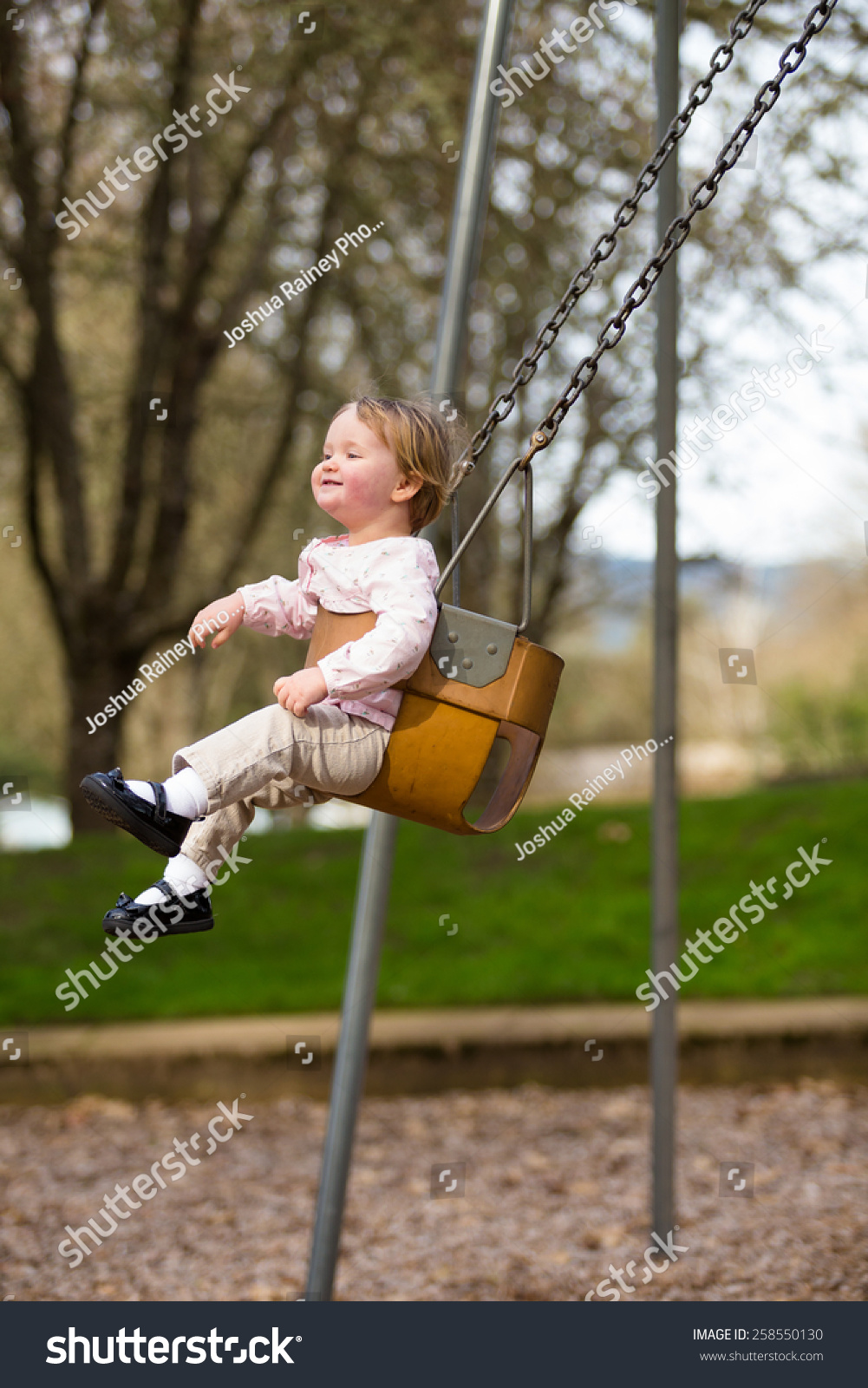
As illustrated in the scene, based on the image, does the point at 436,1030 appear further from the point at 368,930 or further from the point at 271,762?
the point at 271,762

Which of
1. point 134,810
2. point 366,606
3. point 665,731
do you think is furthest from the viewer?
point 665,731

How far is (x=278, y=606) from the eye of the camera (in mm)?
2260

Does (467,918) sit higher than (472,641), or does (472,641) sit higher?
(467,918)

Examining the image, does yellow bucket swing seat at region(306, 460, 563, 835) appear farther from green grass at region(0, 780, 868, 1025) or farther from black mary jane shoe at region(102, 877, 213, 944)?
green grass at region(0, 780, 868, 1025)

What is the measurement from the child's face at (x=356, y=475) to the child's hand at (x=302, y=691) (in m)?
0.30

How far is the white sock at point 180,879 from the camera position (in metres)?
1.96

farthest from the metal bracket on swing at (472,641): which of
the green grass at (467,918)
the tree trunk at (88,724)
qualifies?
the tree trunk at (88,724)

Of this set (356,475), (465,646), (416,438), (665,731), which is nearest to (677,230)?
(416,438)

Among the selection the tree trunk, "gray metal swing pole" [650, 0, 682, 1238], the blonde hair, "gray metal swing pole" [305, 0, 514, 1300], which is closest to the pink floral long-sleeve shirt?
the blonde hair

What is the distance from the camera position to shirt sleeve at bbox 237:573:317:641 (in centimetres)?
223

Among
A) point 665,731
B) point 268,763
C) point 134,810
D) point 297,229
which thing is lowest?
point 134,810

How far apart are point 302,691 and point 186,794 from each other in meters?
0.25

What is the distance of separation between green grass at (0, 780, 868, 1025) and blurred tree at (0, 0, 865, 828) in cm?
234

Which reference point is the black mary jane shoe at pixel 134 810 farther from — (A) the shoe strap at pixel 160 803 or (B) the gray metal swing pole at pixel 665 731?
(B) the gray metal swing pole at pixel 665 731
